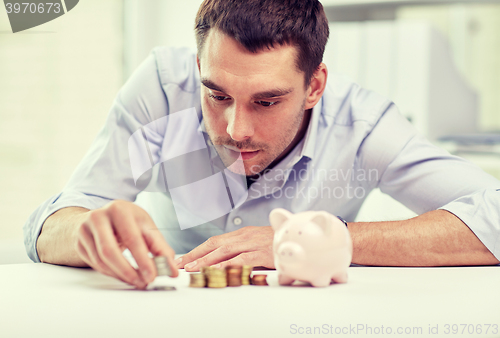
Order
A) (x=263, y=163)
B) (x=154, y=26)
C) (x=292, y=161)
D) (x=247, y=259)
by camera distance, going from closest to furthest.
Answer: (x=247, y=259) → (x=263, y=163) → (x=292, y=161) → (x=154, y=26)

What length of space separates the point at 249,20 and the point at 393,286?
52 centimetres

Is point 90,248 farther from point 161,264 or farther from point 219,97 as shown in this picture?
point 219,97

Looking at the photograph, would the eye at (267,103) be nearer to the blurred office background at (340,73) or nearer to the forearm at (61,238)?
the forearm at (61,238)

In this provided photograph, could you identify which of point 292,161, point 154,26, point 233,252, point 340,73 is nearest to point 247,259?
point 233,252

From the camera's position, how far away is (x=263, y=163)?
3.10 feet

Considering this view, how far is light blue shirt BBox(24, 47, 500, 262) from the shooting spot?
1.00 m

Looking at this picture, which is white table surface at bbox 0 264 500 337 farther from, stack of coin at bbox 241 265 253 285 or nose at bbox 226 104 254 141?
nose at bbox 226 104 254 141

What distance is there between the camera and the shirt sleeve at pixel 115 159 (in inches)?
35.7

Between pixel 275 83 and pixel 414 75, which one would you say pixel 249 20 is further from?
pixel 414 75

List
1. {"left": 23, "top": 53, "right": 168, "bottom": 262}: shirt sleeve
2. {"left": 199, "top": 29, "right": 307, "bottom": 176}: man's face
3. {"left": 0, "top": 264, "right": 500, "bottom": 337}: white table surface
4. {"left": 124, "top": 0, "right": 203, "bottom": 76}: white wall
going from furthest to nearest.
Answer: {"left": 124, "top": 0, "right": 203, "bottom": 76}: white wall
{"left": 23, "top": 53, "right": 168, "bottom": 262}: shirt sleeve
{"left": 199, "top": 29, "right": 307, "bottom": 176}: man's face
{"left": 0, "top": 264, "right": 500, "bottom": 337}: white table surface

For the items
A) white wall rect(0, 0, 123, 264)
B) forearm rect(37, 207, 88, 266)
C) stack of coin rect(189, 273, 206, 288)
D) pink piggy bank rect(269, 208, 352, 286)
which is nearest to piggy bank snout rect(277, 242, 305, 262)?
pink piggy bank rect(269, 208, 352, 286)

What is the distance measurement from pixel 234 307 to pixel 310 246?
11cm

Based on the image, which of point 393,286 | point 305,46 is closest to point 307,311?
point 393,286

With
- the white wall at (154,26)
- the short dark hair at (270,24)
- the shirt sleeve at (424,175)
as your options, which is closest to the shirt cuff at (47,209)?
the short dark hair at (270,24)
